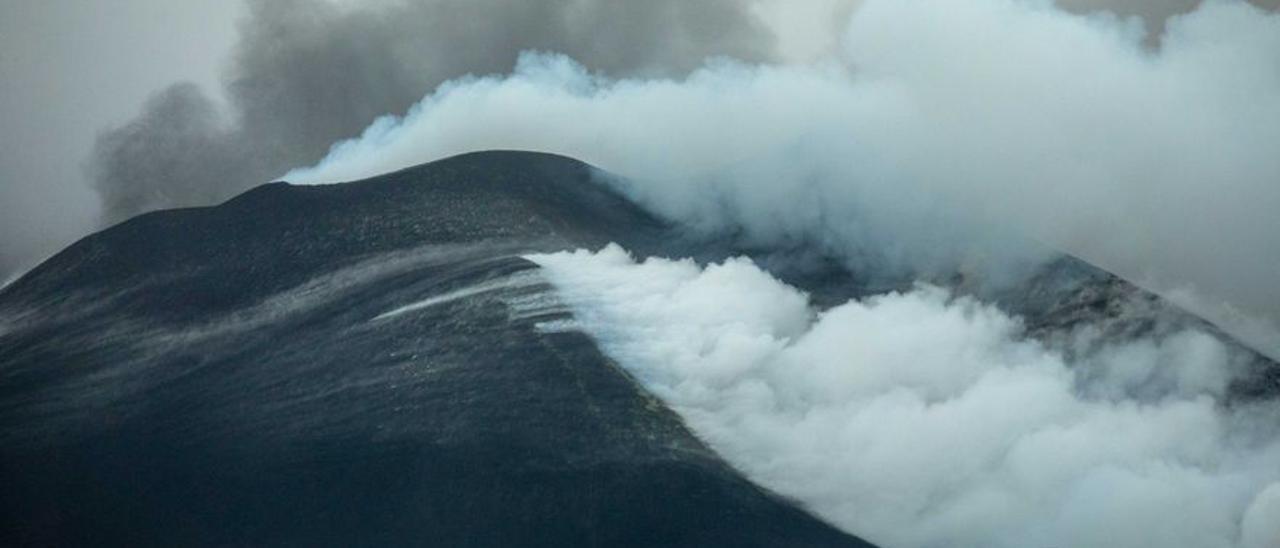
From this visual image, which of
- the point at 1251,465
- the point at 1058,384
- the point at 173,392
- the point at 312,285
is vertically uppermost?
the point at 312,285

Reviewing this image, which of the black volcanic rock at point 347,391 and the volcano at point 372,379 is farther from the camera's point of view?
the volcano at point 372,379

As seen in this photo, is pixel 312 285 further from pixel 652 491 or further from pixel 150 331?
pixel 652 491

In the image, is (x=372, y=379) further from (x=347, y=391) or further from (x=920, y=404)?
(x=920, y=404)

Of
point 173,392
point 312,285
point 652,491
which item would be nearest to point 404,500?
point 652,491

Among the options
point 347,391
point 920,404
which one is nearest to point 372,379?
point 347,391
